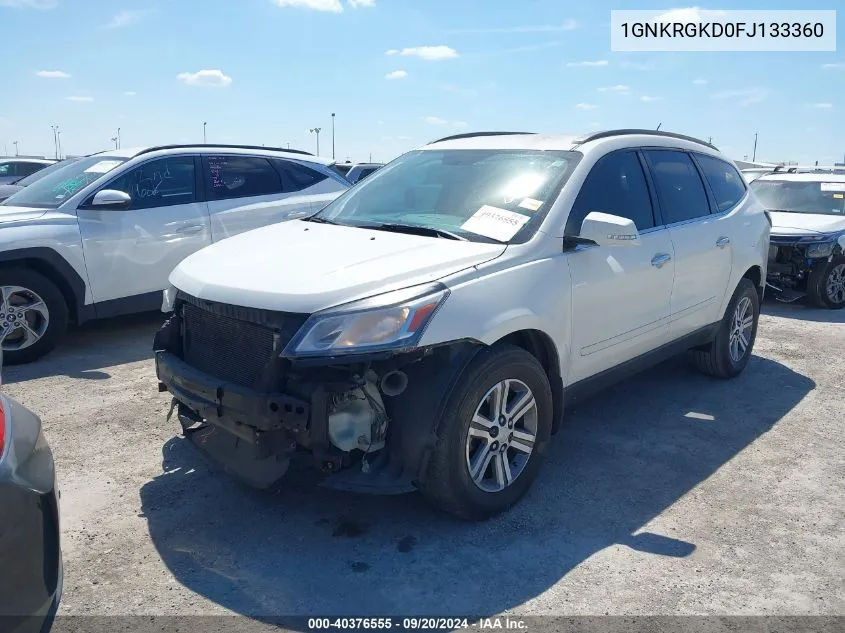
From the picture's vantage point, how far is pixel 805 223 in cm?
929

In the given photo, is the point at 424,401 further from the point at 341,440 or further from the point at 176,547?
the point at 176,547

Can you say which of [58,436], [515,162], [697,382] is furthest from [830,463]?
[58,436]

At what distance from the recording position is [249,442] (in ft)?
Result: 10.2

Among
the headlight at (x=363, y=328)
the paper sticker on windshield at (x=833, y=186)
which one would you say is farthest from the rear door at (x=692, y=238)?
the paper sticker on windshield at (x=833, y=186)

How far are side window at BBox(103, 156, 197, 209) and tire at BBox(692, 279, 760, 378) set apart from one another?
15.8ft

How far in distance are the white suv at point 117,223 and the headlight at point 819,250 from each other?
19.3ft

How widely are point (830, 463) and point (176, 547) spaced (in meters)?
3.64

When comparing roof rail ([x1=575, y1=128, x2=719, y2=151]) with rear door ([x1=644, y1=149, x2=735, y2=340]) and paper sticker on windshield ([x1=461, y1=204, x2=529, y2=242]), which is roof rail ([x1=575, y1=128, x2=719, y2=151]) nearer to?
rear door ([x1=644, y1=149, x2=735, y2=340])

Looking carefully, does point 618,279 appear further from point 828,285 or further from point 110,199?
point 828,285

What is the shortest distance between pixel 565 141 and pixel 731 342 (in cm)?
241

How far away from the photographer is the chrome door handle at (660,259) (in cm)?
442

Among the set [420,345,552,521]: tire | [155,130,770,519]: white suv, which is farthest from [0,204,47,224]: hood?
[420,345,552,521]: tire

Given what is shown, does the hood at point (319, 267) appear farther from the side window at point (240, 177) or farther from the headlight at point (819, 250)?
the headlight at point (819, 250)

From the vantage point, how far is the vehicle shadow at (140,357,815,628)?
9.55 ft
